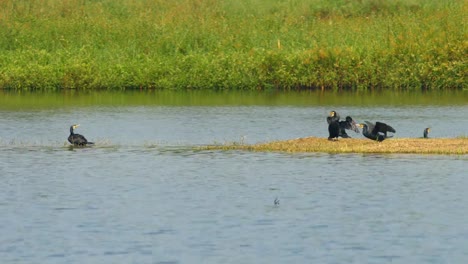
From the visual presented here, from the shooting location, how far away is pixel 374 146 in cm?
2850

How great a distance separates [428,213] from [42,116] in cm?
2196

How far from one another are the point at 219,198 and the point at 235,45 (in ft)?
99.5

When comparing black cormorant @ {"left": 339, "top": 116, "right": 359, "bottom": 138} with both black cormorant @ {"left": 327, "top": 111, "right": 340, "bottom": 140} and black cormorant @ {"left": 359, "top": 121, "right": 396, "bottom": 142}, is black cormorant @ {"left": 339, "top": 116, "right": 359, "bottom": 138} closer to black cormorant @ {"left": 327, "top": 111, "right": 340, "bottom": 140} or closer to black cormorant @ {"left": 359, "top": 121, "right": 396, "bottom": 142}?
black cormorant @ {"left": 327, "top": 111, "right": 340, "bottom": 140}

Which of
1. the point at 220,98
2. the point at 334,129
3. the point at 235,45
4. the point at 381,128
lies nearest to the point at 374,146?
the point at 381,128

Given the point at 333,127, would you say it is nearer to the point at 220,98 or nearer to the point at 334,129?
the point at 334,129

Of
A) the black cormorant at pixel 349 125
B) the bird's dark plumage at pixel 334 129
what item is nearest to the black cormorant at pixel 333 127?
the bird's dark plumage at pixel 334 129

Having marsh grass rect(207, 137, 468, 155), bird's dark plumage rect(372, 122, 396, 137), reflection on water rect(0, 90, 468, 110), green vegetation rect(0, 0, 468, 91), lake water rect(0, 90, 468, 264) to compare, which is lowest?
lake water rect(0, 90, 468, 264)

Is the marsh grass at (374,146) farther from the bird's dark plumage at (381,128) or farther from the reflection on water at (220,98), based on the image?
the reflection on water at (220,98)

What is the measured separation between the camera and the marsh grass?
1105 inches

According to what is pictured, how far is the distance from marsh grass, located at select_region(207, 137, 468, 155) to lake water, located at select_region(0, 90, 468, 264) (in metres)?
0.20

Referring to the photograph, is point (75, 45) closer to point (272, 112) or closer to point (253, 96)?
point (253, 96)

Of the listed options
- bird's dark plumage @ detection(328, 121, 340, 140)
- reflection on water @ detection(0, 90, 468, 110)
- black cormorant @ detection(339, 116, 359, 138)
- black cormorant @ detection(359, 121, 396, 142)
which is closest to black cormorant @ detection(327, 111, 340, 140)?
bird's dark plumage @ detection(328, 121, 340, 140)

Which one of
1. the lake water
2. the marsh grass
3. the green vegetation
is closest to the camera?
the lake water

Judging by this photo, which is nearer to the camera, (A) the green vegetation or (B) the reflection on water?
(B) the reflection on water
